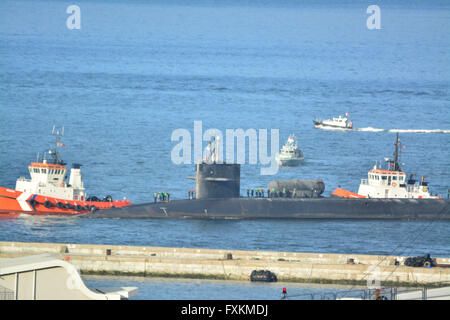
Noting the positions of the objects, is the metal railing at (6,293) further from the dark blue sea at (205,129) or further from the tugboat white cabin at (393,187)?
the tugboat white cabin at (393,187)

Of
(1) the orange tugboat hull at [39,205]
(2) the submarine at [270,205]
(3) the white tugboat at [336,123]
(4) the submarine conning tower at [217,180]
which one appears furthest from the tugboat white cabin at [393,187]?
(3) the white tugboat at [336,123]

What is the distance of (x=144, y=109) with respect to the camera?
460 ft

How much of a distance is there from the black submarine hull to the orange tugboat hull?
109cm

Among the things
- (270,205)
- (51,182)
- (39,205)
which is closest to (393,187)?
(270,205)

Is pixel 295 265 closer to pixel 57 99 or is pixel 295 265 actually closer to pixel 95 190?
pixel 95 190

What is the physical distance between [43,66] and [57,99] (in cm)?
4384

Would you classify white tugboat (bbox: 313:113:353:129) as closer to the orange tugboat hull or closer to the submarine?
the submarine

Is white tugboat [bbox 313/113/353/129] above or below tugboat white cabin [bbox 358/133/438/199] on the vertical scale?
above

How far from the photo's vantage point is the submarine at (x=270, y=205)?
70.6 m

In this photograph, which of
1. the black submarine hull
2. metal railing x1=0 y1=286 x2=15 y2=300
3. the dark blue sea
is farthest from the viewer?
the black submarine hull

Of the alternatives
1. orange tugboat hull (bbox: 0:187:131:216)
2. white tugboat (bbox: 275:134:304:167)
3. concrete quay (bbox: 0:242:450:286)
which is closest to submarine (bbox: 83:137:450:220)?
orange tugboat hull (bbox: 0:187:131:216)

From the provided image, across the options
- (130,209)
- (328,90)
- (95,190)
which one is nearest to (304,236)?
(130,209)

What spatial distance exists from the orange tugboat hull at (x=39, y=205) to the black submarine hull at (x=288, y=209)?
109 cm

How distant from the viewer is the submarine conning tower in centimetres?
7031
